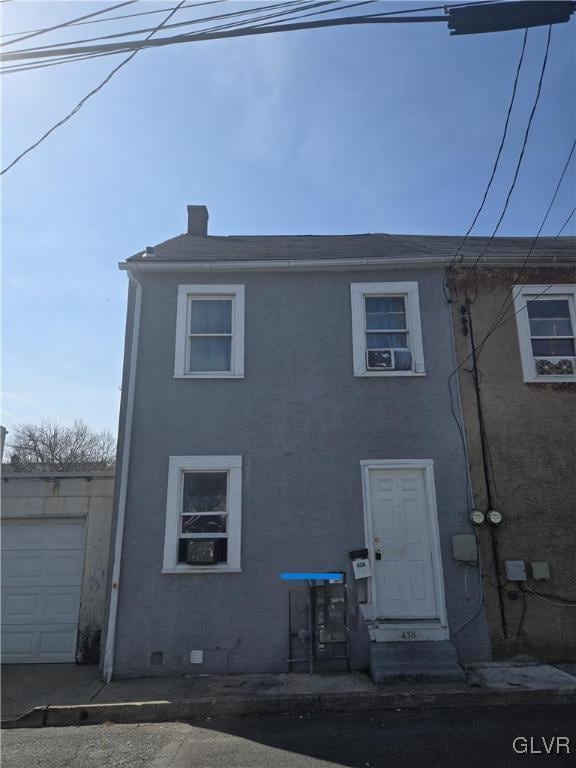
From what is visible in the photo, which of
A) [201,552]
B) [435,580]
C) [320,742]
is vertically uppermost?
[201,552]

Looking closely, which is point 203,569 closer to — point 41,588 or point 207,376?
point 207,376

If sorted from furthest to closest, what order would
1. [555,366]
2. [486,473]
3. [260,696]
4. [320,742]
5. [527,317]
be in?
[527,317] → [555,366] → [486,473] → [260,696] → [320,742]

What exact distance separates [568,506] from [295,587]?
14.0 ft

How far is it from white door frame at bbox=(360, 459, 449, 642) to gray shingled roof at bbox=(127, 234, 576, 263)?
138 inches

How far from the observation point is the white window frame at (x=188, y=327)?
830cm

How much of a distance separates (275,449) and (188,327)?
8.46 ft

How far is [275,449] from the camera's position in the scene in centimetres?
795

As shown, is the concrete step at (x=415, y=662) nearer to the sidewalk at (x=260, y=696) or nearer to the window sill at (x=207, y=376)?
the sidewalk at (x=260, y=696)

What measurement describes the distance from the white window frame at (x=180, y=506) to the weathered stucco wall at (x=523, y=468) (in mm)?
3616

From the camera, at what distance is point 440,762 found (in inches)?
173

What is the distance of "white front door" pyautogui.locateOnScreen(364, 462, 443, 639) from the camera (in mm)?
7316

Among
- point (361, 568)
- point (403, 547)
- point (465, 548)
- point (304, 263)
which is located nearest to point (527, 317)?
point (304, 263)

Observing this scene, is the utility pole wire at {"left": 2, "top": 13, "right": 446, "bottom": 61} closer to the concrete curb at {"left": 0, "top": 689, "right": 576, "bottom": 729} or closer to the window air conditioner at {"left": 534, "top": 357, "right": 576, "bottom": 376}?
the window air conditioner at {"left": 534, "top": 357, "right": 576, "bottom": 376}
